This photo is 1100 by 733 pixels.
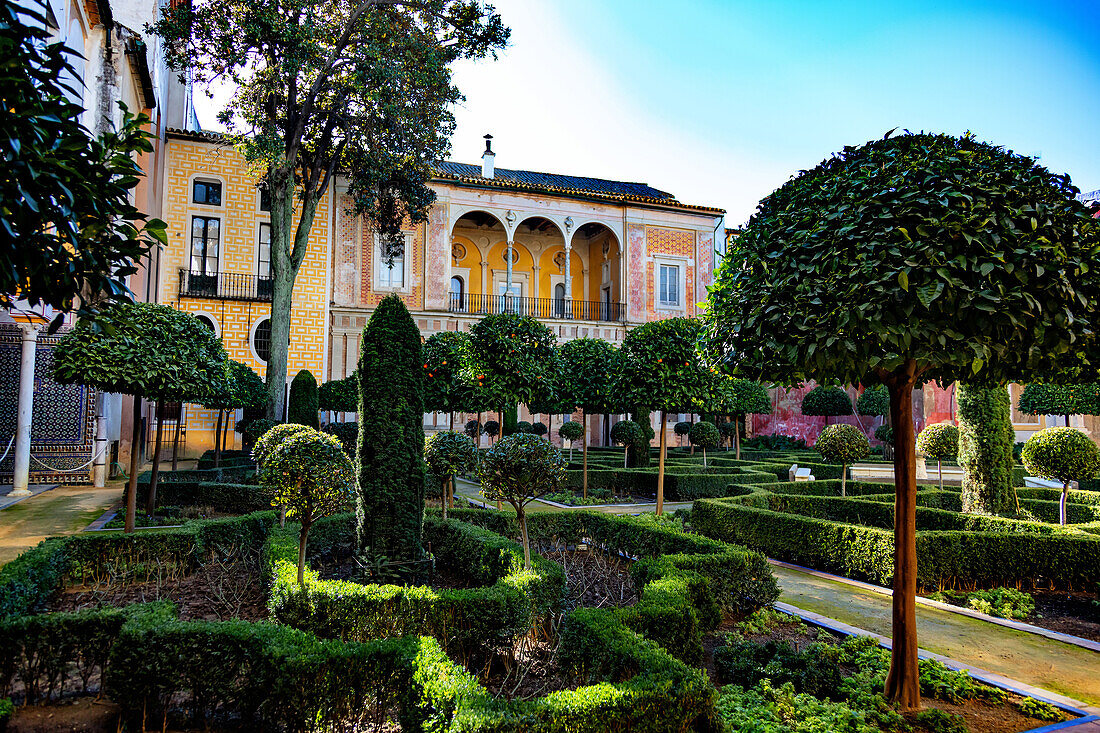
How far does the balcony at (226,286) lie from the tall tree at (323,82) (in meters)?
6.08

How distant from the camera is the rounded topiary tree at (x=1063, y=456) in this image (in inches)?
309

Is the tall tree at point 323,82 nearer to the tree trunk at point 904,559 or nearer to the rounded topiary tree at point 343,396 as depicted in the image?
the rounded topiary tree at point 343,396

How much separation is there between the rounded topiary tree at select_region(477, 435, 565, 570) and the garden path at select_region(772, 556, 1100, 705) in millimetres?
2652

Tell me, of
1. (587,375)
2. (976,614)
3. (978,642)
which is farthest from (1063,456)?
(587,375)

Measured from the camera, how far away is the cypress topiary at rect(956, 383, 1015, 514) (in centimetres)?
861

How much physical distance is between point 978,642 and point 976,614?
2.91 feet

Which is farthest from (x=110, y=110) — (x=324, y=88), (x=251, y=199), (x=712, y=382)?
(x=712, y=382)

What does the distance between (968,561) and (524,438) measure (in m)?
4.78

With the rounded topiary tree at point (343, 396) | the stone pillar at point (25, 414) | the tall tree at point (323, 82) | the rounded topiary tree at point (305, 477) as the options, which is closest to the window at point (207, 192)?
the tall tree at point (323, 82)

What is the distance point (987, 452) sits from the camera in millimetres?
8672

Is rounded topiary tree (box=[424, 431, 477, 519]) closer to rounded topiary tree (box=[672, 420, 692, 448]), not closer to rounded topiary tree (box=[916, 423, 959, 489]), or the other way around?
rounded topiary tree (box=[916, 423, 959, 489])

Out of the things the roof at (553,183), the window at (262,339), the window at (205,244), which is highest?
the roof at (553,183)

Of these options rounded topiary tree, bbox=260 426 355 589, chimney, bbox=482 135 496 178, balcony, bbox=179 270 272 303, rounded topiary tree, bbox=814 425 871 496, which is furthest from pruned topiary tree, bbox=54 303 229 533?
chimney, bbox=482 135 496 178

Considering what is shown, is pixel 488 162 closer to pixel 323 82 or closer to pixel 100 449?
pixel 323 82
